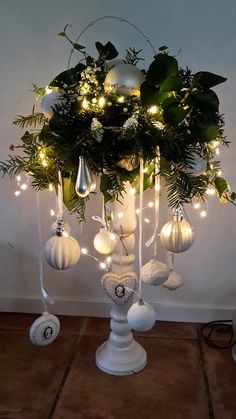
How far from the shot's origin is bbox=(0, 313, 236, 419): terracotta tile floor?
105 cm

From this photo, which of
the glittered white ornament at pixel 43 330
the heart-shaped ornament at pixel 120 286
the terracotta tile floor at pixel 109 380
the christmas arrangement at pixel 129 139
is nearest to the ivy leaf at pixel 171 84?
the christmas arrangement at pixel 129 139

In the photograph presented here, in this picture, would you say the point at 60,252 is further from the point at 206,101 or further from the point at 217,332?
the point at 217,332

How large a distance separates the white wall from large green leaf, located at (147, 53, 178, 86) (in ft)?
1.44

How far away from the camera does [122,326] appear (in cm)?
119

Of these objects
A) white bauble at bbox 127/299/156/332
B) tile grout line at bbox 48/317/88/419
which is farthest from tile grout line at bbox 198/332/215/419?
tile grout line at bbox 48/317/88/419

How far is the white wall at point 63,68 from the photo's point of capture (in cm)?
125

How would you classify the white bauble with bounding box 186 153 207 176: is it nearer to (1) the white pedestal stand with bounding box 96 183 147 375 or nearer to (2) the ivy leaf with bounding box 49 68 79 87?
(1) the white pedestal stand with bounding box 96 183 147 375

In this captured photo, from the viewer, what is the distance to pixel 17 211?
4.76 ft

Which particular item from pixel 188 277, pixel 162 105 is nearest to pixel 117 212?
pixel 162 105

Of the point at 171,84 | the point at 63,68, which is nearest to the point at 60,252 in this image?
the point at 171,84

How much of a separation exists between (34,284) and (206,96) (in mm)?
944

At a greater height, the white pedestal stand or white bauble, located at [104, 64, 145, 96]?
white bauble, located at [104, 64, 145, 96]

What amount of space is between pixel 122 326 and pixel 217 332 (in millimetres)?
404

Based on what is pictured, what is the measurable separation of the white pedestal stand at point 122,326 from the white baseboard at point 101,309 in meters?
0.25
